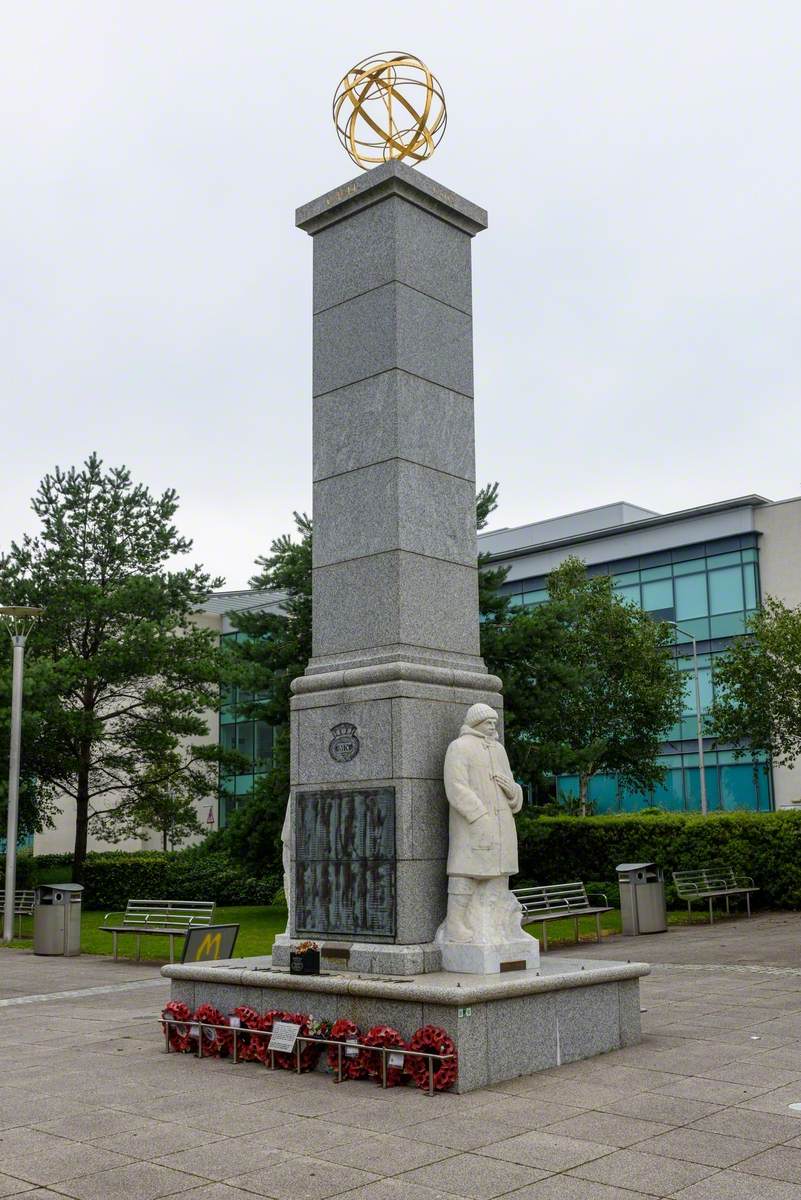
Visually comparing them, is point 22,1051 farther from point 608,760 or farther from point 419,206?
point 608,760

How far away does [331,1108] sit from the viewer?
8117 millimetres

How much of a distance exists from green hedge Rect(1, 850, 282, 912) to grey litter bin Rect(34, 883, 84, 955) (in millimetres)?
13400

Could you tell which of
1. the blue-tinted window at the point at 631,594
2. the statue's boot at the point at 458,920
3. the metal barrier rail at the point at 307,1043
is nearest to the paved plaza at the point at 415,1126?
the metal barrier rail at the point at 307,1043

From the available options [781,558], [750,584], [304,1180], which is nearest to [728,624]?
[750,584]

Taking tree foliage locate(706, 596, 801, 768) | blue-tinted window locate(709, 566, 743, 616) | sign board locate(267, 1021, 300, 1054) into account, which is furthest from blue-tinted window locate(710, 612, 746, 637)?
sign board locate(267, 1021, 300, 1054)

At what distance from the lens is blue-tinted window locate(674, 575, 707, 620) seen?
50531mm

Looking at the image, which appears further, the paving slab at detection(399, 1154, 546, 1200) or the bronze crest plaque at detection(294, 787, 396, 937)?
the bronze crest plaque at detection(294, 787, 396, 937)

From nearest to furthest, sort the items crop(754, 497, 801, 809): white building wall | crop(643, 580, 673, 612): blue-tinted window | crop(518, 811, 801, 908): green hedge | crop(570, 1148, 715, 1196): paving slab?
1. crop(570, 1148, 715, 1196): paving slab
2. crop(518, 811, 801, 908): green hedge
3. crop(754, 497, 801, 809): white building wall
4. crop(643, 580, 673, 612): blue-tinted window

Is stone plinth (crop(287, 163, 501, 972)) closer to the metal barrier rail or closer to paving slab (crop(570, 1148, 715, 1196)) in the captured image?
the metal barrier rail

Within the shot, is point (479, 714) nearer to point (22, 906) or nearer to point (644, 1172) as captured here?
point (644, 1172)

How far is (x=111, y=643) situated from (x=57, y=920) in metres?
13.7

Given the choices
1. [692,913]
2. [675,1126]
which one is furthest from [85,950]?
[675,1126]

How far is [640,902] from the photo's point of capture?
834 inches

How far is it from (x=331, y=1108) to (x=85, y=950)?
15.8 meters
